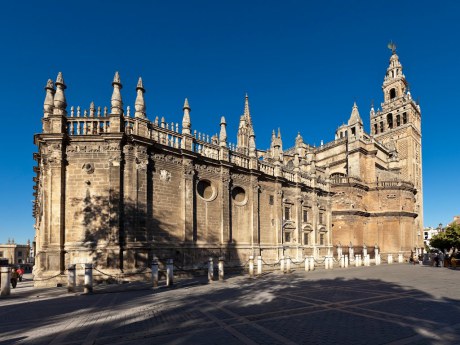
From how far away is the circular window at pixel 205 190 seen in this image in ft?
80.2

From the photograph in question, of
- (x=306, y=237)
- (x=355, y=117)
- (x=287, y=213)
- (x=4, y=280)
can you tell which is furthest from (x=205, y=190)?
(x=355, y=117)

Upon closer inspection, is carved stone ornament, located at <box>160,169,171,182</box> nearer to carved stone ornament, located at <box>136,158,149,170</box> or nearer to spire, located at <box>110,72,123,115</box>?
carved stone ornament, located at <box>136,158,149,170</box>

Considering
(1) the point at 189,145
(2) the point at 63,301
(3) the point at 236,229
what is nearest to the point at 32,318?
(2) the point at 63,301

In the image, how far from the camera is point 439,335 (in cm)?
739

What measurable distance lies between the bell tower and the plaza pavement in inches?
2136

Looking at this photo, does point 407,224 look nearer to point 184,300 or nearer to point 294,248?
point 294,248

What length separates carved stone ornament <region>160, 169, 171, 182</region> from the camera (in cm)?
2147

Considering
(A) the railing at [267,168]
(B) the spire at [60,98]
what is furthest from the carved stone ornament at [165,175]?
(A) the railing at [267,168]

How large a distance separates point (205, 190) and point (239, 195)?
13.1 feet

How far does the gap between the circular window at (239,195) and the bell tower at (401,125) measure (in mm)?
44421

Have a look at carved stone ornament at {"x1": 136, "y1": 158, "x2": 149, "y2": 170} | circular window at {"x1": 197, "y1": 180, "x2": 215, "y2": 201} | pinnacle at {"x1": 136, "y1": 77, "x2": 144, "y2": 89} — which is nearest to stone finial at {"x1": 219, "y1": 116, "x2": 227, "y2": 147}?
circular window at {"x1": 197, "y1": 180, "x2": 215, "y2": 201}

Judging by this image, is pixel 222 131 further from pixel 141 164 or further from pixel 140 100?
pixel 141 164

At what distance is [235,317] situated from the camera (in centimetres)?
932

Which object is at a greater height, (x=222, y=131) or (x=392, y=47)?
(x=392, y=47)
